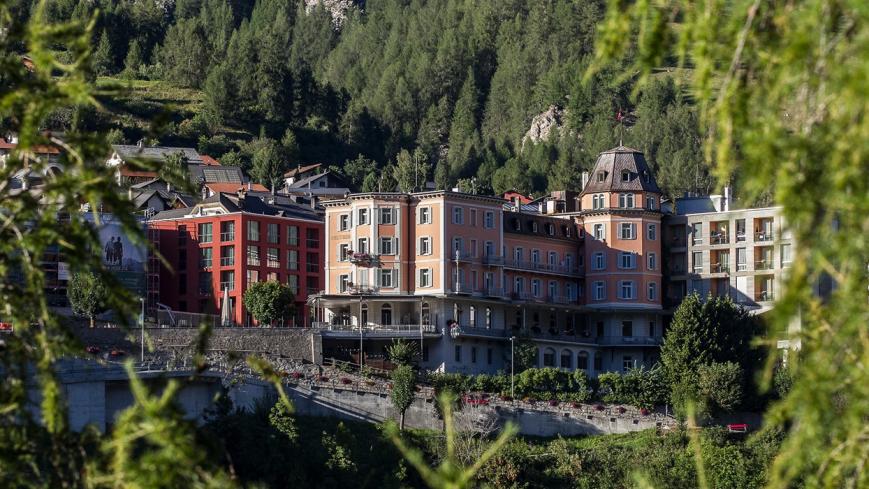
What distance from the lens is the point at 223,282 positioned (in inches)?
4769

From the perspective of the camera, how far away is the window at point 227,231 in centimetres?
12162

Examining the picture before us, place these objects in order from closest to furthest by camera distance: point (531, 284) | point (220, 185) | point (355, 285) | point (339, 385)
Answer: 1. point (339, 385)
2. point (355, 285)
3. point (531, 284)
4. point (220, 185)

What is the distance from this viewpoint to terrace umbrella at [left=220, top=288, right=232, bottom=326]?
113031mm

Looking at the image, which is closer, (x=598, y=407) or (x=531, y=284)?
(x=598, y=407)

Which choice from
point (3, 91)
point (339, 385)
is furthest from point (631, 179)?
point (3, 91)

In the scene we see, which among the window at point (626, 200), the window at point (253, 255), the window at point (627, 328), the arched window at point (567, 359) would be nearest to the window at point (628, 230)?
the window at point (626, 200)

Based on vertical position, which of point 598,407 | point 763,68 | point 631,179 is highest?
point 631,179

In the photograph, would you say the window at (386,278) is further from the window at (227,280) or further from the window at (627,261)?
the window at (627,261)

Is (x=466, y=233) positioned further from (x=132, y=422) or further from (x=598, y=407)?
(x=132, y=422)

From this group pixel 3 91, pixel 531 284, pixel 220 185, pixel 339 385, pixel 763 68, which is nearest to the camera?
pixel 763 68

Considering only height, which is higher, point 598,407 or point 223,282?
point 223,282

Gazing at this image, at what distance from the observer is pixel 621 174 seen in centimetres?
12150

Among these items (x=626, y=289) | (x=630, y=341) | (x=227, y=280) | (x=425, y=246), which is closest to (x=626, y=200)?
(x=626, y=289)

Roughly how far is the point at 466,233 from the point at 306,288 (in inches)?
615
